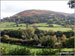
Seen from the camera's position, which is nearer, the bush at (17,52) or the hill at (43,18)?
the bush at (17,52)

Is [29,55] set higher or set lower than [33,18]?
lower

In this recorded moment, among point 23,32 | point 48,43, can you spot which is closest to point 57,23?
point 23,32

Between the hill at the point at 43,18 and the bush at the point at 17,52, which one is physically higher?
the hill at the point at 43,18

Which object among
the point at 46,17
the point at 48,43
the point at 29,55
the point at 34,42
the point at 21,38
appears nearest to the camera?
the point at 29,55

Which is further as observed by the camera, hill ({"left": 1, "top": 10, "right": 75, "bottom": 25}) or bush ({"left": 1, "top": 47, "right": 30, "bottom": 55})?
hill ({"left": 1, "top": 10, "right": 75, "bottom": 25})

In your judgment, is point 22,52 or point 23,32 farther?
point 23,32

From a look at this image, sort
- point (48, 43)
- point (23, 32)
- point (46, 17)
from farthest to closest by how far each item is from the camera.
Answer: point (46, 17) → point (23, 32) → point (48, 43)

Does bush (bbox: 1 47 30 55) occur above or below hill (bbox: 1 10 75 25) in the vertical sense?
below

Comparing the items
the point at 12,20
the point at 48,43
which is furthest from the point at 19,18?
the point at 48,43

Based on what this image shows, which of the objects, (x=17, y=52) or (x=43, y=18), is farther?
Result: (x=43, y=18)

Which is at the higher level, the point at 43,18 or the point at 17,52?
the point at 43,18

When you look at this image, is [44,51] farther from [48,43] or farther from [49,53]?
[48,43]
